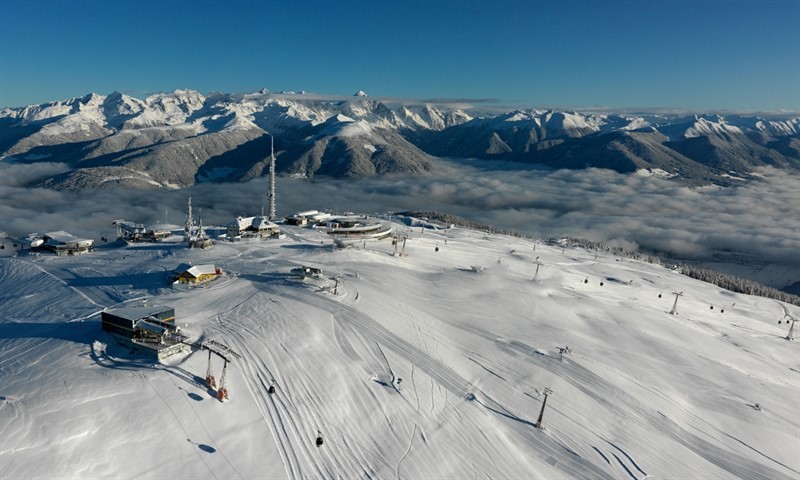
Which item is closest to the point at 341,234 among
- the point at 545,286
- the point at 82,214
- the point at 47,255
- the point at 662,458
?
the point at 545,286

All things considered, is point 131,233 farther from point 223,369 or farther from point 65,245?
point 223,369

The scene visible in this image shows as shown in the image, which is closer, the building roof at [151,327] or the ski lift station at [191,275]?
the building roof at [151,327]

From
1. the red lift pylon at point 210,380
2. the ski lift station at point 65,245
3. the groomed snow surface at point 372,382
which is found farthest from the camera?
the ski lift station at point 65,245

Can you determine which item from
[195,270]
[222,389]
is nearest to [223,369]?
[222,389]

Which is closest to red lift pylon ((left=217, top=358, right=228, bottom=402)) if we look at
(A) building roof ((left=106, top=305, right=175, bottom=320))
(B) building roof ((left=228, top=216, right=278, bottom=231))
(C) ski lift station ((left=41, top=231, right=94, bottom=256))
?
(A) building roof ((left=106, top=305, right=175, bottom=320))

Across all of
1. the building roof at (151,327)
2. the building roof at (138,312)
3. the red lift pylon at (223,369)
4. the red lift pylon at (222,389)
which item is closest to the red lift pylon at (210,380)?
the red lift pylon at (223,369)

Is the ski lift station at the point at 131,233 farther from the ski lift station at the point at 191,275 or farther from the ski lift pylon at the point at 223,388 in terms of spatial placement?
the ski lift pylon at the point at 223,388
